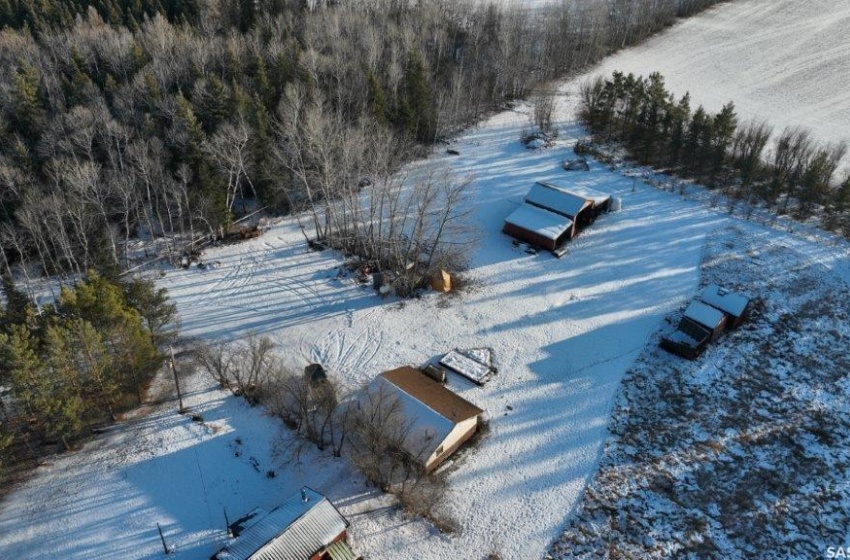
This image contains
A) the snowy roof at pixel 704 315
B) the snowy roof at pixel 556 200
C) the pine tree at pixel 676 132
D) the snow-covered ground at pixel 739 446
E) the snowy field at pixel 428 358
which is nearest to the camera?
the snow-covered ground at pixel 739 446

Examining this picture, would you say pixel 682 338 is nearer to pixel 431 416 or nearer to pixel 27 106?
pixel 431 416

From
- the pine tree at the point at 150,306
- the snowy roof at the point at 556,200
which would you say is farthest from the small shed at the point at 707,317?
the pine tree at the point at 150,306

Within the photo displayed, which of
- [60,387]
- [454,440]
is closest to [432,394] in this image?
[454,440]

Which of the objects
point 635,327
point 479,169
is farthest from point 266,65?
point 635,327

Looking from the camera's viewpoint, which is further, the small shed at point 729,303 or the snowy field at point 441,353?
the small shed at point 729,303

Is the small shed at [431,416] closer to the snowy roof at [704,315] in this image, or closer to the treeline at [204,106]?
the snowy roof at [704,315]

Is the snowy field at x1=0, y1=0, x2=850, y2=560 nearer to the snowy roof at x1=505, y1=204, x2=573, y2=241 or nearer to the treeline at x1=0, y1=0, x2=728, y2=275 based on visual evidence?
the snowy roof at x1=505, y1=204, x2=573, y2=241
